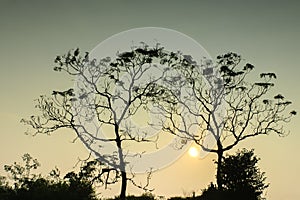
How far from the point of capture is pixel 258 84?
1949 inches

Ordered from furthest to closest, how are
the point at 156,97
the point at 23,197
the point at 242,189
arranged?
the point at 156,97 → the point at 242,189 → the point at 23,197

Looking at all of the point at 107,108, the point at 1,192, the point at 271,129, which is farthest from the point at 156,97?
the point at 1,192

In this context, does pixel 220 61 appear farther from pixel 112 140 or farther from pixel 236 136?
pixel 112 140

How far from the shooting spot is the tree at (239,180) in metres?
42.1

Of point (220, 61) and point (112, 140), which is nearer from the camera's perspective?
point (112, 140)

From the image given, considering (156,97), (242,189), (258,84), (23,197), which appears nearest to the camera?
(23,197)

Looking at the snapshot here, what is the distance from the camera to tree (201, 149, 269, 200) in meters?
42.1

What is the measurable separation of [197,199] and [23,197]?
13908 mm

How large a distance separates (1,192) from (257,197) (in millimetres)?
19583

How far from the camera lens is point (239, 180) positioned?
142ft

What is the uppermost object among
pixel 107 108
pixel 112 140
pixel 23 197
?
pixel 107 108

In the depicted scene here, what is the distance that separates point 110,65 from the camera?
43219 millimetres

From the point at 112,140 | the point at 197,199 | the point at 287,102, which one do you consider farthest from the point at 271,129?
the point at 112,140

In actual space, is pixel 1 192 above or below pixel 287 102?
below
